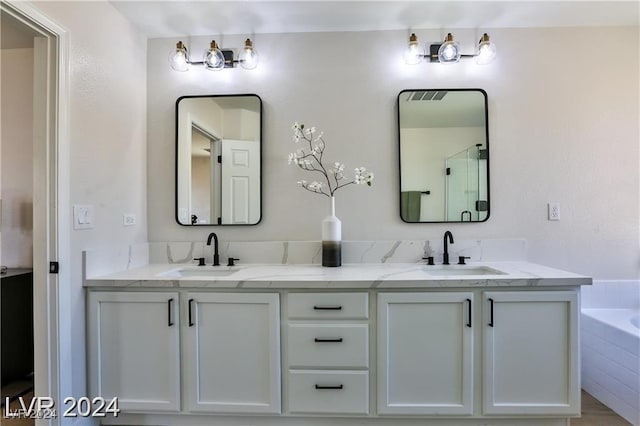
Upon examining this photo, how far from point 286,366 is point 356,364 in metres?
0.36

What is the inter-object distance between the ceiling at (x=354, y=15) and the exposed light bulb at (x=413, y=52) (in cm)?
15

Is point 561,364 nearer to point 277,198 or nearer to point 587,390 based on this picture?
point 587,390

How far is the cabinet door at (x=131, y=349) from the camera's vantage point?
164 cm

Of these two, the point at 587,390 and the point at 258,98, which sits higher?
the point at 258,98

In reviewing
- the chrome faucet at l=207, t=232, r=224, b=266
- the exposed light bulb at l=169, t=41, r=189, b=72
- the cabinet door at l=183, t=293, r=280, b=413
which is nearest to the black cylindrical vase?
the cabinet door at l=183, t=293, r=280, b=413

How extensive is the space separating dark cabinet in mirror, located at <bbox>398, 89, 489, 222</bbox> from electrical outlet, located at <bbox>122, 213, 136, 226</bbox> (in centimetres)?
182

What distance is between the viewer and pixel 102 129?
1.80m

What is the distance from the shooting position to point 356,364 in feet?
5.24

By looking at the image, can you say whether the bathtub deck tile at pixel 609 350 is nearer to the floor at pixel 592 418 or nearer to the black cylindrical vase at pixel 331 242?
the floor at pixel 592 418

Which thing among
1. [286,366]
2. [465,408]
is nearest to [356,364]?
[286,366]

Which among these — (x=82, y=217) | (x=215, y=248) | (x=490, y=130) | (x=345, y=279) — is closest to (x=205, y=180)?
(x=215, y=248)

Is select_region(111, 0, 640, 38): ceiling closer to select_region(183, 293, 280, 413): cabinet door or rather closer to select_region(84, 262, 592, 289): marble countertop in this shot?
select_region(84, 262, 592, 289): marble countertop

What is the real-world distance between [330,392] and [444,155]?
163 cm

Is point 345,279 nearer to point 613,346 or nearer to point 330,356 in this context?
point 330,356
